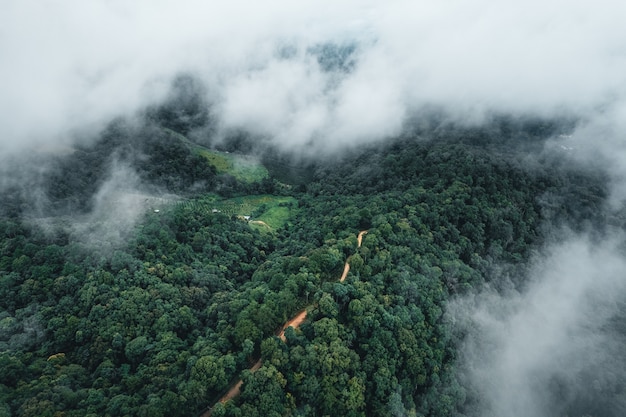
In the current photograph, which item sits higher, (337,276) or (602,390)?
(337,276)

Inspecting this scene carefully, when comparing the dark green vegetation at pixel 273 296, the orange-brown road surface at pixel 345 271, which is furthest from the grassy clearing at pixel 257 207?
the orange-brown road surface at pixel 345 271

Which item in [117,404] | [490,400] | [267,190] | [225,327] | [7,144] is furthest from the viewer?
[267,190]

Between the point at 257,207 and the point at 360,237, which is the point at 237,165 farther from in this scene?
the point at 360,237

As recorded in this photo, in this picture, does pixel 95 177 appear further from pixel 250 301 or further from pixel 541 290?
pixel 541 290

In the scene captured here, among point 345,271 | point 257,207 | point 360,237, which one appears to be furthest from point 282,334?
point 257,207

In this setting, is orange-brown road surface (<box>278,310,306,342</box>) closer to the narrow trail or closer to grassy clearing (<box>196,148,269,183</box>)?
the narrow trail

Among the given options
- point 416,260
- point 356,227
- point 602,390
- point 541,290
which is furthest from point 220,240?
point 602,390
